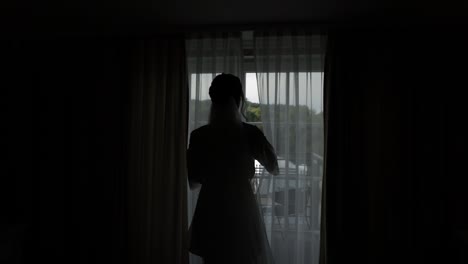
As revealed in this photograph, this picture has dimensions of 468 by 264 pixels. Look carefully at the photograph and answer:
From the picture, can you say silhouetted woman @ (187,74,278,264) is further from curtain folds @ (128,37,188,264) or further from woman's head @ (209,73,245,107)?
curtain folds @ (128,37,188,264)

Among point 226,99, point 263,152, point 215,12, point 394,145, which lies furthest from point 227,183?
point 394,145

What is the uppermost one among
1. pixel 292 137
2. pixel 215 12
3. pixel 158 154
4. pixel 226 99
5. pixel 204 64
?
pixel 215 12

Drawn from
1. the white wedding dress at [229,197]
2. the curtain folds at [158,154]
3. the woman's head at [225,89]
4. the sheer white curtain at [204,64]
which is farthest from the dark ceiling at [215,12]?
the white wedding dress at [229,197]

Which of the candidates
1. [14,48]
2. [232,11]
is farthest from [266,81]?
[14,48]

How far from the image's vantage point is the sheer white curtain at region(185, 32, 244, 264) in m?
2.08

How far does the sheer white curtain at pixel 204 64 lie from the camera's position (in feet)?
6.82

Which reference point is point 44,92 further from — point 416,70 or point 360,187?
point 416,70

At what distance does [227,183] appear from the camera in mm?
1444

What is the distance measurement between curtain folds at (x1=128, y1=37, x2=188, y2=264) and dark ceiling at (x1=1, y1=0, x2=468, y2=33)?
0.24 m

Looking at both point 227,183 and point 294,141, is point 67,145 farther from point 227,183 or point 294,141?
point 294,141

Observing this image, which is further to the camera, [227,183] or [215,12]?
[215,12]

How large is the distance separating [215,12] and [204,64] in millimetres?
393

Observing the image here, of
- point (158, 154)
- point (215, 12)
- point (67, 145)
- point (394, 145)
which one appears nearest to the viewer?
point (215, 12)

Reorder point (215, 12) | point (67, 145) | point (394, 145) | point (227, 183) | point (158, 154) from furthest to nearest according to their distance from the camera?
point (67, 145) → point (158, 154) → point (394, 145) → point (215, 12) → point (227, 183)
